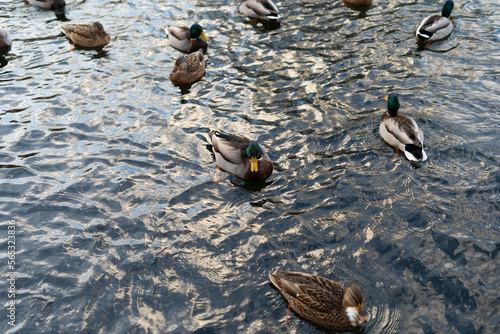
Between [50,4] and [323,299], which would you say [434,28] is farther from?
[50,4]

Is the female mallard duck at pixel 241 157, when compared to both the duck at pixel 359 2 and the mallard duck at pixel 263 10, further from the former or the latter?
the duck at pixel 359 2

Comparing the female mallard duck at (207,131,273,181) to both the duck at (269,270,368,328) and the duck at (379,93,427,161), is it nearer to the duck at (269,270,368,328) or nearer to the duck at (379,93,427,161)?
the duck at (379,93,427,161)

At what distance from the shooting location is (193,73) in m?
11.2

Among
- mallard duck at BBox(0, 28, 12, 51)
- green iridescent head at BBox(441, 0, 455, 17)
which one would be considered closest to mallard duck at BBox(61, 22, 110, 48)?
mallard duck at BBox(0, 28, 12, 51)

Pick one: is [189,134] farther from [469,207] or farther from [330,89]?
→ [469,207]

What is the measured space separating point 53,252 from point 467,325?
5763 mm

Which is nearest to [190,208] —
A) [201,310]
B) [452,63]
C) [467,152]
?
[201,310]

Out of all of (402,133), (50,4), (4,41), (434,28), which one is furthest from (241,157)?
(50,4)

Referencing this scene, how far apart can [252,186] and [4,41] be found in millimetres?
8868

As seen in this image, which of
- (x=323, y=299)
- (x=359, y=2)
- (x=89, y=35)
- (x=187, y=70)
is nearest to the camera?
(x=323, y=299)

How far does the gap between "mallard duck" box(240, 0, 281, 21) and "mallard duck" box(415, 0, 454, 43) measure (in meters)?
4.10

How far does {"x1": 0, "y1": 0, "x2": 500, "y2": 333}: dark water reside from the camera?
603 cm

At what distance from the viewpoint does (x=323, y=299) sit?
5.59 m

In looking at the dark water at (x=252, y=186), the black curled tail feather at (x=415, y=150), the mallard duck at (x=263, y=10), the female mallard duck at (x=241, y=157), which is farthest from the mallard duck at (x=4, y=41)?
the black curled tail feather at (x=415, y=150)
